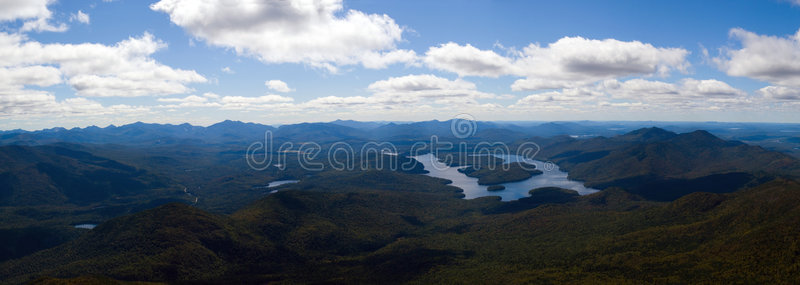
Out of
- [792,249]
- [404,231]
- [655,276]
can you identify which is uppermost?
[792,249]

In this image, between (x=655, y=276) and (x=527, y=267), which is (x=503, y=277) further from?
(x=655, y=276)

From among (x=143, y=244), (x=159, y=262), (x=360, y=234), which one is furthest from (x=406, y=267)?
(x=143, y=244)

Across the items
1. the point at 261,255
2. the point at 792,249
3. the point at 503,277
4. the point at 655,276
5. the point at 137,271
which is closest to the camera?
the point at 792,249

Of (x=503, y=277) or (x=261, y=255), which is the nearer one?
(x=503, y=277)

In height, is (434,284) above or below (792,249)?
below

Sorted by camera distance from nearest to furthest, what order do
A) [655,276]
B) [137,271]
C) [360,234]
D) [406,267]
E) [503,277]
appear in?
1. [655,276]
2. [503,277]
3. [137,271]
4. [406,267]
5. [360,234]

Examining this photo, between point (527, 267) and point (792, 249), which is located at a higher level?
point (792, 249)

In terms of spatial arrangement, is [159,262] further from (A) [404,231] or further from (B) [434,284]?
(A) [404,231]

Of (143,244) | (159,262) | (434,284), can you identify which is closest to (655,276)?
(434,284)

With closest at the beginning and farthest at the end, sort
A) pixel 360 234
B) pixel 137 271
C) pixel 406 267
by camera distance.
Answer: pixel 137 271, pixel 406 267, pixel 360 234
